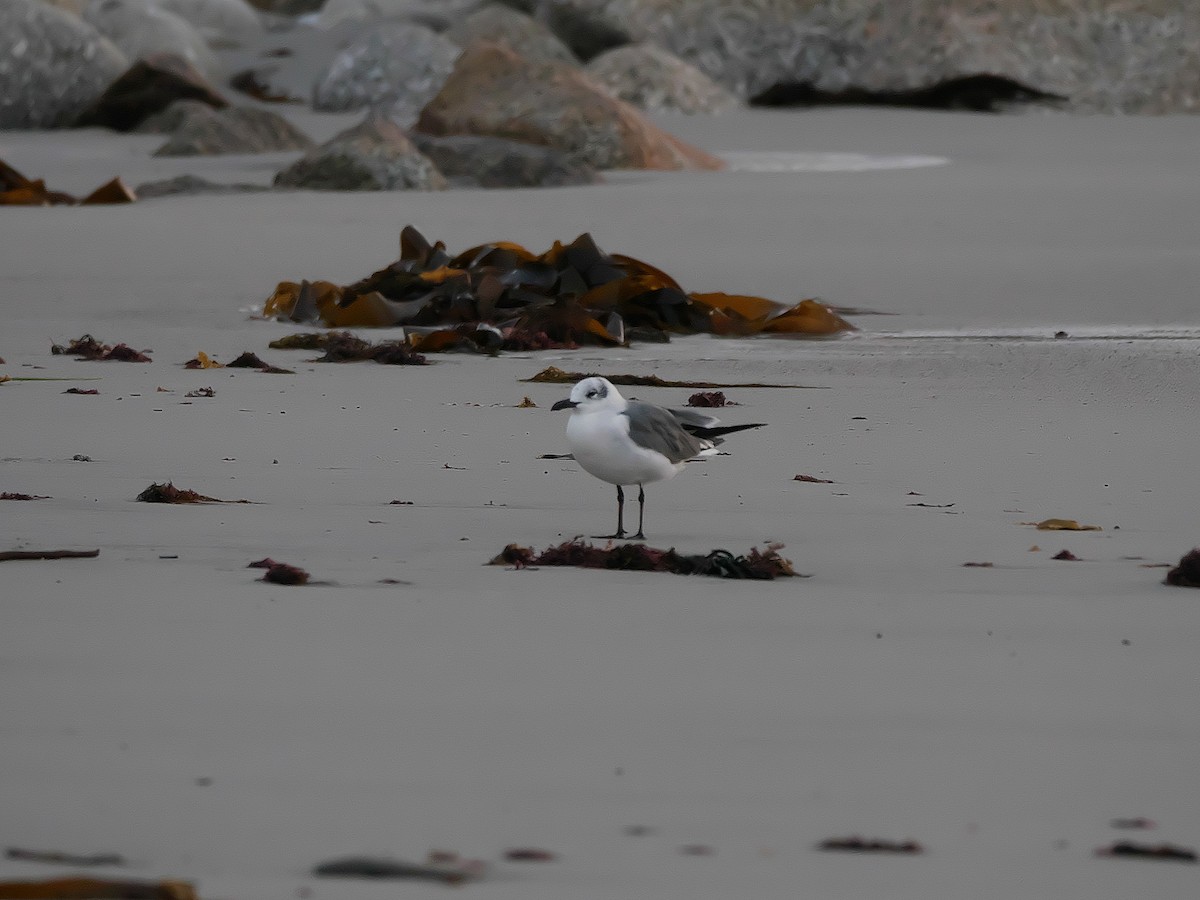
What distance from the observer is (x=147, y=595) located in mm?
3377

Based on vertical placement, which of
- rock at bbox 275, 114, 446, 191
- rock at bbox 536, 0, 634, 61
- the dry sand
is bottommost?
the dry sand

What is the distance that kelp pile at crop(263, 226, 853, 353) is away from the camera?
764 cm

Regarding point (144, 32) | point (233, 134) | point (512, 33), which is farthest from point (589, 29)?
point (233, 134)

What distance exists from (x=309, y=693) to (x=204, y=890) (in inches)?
29.3

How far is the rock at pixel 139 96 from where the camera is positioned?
16.9 metres

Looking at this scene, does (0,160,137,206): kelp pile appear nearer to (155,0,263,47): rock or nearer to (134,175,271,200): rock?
(134,175,271,200): rock

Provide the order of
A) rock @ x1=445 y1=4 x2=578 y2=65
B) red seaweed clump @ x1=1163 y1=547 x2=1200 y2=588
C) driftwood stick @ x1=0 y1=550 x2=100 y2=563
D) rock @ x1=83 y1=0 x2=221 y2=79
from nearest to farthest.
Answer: red seaweed clump @ x1=1163 y1=547 x2=1200 y2=588
driftwood stick @ x1=0 y1=550 x2=100 y2=563
rock @ x1=445 y1=4 x2=578 y2=65
rock @ x1=83 y1=0 x2=221 y2=79

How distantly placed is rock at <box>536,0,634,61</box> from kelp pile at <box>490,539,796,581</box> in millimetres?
16740

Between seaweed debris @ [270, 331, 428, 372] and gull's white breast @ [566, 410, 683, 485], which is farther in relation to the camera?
seaweed debris @ [270, 331, 428, 372]

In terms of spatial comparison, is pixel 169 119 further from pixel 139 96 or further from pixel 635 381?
pixel 635 381

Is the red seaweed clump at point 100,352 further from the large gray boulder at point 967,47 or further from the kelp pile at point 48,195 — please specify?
the large gray boulder at point 967,47

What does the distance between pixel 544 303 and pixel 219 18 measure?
1732 cm

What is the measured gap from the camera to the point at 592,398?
4090 mm

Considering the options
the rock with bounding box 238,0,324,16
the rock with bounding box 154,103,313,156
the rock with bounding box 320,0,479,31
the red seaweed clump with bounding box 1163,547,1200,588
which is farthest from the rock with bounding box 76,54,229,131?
the red seaweed clump with bounding box 1163,547,1200,588
